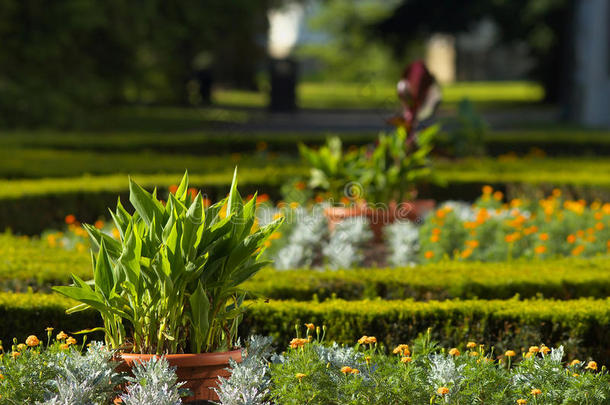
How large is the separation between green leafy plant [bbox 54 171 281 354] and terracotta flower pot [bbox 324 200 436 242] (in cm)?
468

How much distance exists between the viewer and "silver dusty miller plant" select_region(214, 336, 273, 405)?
155 inches

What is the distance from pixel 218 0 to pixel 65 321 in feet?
63.2

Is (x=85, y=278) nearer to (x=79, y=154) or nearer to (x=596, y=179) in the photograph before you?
Answer: (x=596, y=179)

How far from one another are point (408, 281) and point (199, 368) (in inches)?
83.4

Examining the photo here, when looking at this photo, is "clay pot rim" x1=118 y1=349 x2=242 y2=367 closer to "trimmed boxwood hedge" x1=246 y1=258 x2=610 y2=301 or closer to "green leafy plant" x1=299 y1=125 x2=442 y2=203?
"trimmed boxwood hedge" x1=246 y1=258 x2=610 y2=301

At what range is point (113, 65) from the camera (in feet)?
69.8

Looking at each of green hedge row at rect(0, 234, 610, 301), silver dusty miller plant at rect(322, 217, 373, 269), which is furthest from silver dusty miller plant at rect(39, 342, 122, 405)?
silver dusty miller plant at rect(322, 217, 373, 269)

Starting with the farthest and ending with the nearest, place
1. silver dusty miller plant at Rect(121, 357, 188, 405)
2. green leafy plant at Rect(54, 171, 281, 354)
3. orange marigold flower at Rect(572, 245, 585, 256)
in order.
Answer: orange marigold flower at Rect(572, 245, 585, 256)
green leafy plant at Rect(54, 171, 281, 354)
silver dusty miller plant at Rect(121, 357, 188, 405)

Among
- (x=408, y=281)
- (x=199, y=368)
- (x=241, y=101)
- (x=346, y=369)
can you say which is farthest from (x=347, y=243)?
(x=241, y=101)

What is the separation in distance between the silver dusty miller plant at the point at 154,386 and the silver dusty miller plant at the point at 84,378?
0.38 ft

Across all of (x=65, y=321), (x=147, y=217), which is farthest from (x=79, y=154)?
(x=147, y=217)

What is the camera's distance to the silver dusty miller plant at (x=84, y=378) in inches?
153

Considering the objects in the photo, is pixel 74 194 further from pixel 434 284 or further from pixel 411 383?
pixel 411 383

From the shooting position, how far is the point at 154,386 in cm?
387
